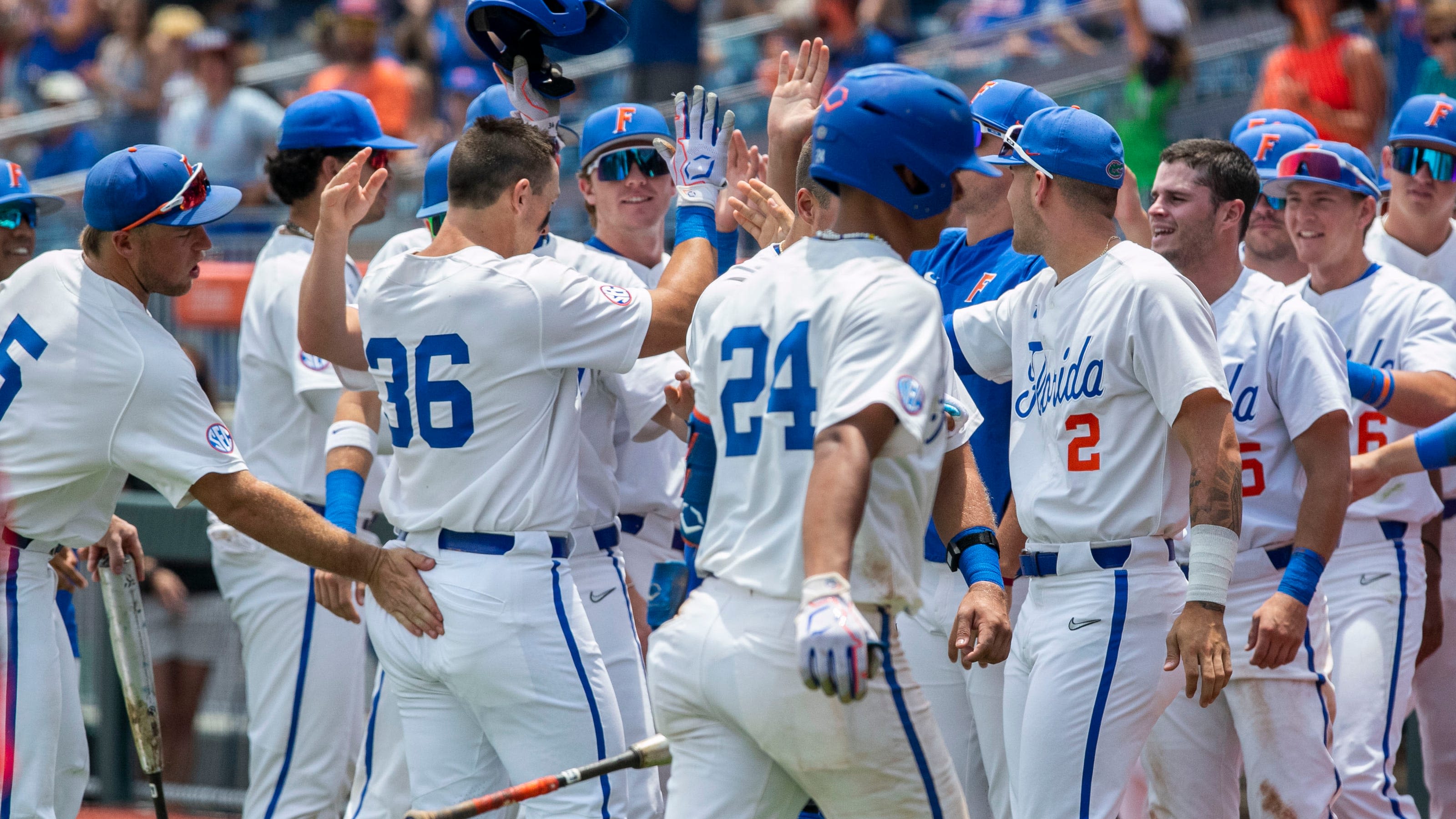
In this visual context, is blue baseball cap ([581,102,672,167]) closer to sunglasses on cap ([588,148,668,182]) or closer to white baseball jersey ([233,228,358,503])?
sunglasses on cap ([588,148,668,182])

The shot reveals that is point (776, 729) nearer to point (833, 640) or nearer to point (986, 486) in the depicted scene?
point (833, 640)

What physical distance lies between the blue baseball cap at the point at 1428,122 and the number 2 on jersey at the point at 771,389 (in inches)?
152

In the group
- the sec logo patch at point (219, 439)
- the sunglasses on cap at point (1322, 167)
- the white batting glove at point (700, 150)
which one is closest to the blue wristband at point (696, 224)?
the white batting glove at point (700, 150)

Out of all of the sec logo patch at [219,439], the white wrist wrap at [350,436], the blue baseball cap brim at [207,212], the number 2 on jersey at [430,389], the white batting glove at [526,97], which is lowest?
the white wrist wrap at [350,436]

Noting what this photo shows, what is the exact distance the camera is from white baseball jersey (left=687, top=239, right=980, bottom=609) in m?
3.06

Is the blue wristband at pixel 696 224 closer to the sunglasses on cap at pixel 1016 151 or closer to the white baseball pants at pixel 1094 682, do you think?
the sunglasses on cap at pixel 1016 151

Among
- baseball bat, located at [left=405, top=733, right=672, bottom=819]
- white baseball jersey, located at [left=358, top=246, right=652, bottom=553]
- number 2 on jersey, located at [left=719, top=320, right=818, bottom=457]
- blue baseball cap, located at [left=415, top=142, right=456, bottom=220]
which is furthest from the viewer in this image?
blue baseball cap, located at [left=415, top=142, right=456, bottom=220]

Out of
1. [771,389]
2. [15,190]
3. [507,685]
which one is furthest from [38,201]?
[771,389]

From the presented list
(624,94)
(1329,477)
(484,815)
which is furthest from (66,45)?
(1329,477)

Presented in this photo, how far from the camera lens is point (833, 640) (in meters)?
2.80

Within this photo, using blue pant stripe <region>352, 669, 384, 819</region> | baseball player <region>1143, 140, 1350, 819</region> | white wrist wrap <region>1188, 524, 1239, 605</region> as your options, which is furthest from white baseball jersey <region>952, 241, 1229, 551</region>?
blue pant stripe <region>352, 669, 384, 819</region>

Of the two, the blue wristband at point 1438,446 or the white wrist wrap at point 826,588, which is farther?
the blue wristband at point 1438,446

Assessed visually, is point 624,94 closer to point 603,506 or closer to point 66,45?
point 66,45

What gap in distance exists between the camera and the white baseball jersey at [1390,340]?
17.6ft
